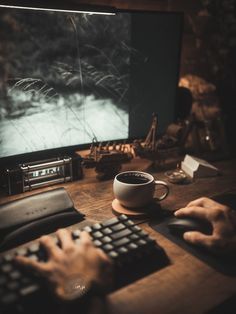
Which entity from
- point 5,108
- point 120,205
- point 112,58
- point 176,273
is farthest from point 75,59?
point 176,273

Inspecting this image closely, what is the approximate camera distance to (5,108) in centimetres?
102

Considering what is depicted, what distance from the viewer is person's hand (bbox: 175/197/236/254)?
0.77 m

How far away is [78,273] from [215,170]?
76 centimetres

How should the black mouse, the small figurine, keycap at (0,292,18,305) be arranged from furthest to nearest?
the small figurine
the black mouse
keycap at (0,292,18,305)

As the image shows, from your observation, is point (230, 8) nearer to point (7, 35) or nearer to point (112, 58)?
point (112, 58)

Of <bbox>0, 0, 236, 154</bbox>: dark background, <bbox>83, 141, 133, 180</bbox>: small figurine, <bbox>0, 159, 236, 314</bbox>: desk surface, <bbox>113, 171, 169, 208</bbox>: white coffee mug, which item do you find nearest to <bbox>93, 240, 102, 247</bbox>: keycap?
<bbox>0, 159, 236, 314</bbox>: desk surface

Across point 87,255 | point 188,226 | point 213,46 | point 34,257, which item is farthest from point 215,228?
point 213,46

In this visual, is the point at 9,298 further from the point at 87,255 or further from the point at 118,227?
the point at 118,227

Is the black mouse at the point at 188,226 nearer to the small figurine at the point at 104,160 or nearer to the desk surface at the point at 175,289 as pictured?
the desk surface at the point at 175,289

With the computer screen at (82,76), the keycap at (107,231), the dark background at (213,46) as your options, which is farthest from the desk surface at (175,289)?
the dark background at (213,46)

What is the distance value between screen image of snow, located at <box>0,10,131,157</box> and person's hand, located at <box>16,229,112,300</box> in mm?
465

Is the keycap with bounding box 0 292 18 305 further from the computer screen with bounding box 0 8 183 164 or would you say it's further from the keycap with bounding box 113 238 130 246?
the computer screen with bounding box 0 8 183 164

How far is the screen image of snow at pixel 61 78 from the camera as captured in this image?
101 centimetres

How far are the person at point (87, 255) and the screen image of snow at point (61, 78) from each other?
1.46 feet
